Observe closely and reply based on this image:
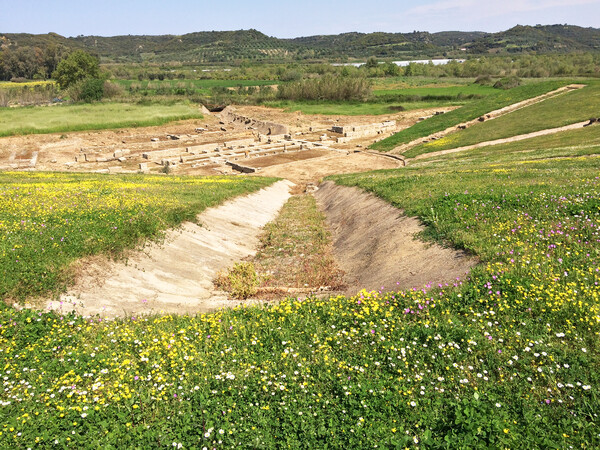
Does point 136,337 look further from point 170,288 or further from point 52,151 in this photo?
point 52,151

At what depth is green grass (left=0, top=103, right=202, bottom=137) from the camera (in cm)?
4988

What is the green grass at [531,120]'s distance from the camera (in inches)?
1175

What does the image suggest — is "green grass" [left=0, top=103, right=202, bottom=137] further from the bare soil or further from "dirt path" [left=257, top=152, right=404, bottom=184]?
the bare soil

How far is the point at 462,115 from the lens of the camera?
139 feet

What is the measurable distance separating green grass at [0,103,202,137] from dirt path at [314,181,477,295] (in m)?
48.8

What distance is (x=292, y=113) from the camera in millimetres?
72062

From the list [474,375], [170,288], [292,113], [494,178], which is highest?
[292,113]

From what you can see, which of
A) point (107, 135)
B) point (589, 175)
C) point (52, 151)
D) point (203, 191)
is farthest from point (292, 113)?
point (589, 175)

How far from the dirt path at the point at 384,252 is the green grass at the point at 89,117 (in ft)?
160

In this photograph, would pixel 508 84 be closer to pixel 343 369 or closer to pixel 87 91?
pixel 87 91

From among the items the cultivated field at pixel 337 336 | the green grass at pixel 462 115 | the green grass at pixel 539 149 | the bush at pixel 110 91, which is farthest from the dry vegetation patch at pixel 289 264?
the bush at pixel 110 91

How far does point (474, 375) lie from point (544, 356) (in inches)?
41.8

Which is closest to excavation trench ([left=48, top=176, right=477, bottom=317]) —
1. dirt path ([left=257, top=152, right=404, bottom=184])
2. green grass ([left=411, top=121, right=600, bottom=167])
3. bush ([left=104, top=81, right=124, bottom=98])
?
green grass ([left=411, top=121, right=600, bottom=167])

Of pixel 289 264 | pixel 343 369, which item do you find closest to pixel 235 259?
pixel 289 264
